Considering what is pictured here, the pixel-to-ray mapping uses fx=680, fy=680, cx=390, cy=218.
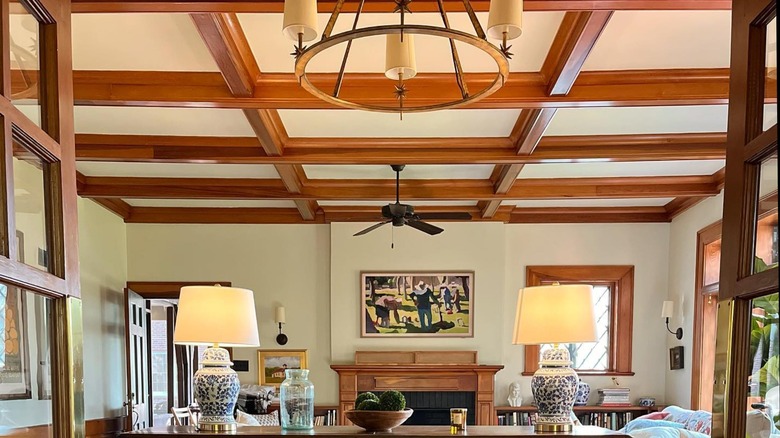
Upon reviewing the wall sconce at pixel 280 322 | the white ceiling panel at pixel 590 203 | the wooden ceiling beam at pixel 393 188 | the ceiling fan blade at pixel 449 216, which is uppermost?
the white ceiling panel at pixel 590 203

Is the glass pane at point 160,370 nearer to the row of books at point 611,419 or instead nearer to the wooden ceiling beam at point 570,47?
the row of books at point 611,419

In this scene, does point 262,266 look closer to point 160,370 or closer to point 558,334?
point 160,370

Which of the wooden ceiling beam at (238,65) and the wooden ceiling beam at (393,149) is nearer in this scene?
the wooden ceiling beam at (238,65)

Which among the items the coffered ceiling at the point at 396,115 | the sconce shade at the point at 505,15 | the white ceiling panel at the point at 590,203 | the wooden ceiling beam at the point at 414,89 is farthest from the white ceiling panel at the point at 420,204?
the sconce shade at the point at 505,15

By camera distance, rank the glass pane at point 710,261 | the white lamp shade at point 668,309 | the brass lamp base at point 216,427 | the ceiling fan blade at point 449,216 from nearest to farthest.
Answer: the brass lamp base at point 216,427 < the ceiling fan blade at point 449,216 < the glass pane at point 710,261 < the white lamp shade at point 668,309

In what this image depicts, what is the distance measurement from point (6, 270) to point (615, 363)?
691 centimetres

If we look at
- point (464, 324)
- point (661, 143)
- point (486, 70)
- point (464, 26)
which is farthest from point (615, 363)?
point (464, 26)

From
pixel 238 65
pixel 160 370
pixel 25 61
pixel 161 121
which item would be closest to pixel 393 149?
pixel 161 121

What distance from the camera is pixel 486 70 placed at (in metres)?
3.38

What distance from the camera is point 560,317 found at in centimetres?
276

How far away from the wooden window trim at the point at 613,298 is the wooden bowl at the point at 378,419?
15.0 ft

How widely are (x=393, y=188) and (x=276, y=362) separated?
2.34 m

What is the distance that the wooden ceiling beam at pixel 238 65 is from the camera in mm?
2703

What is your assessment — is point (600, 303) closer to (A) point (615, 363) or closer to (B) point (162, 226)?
(A) point (615, 363)
